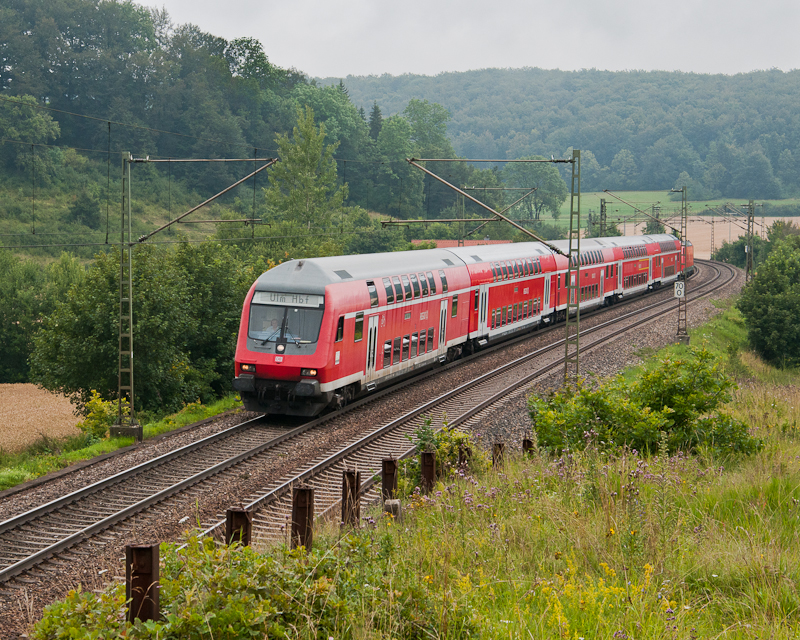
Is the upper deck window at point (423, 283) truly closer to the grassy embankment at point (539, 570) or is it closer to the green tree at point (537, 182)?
the grassy embankment at point (539, 570)

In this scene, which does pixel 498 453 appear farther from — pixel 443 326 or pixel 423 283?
pixel 443 326

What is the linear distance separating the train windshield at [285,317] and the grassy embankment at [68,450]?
3.27 m

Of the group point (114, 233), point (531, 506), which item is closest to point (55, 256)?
point (114, 233)

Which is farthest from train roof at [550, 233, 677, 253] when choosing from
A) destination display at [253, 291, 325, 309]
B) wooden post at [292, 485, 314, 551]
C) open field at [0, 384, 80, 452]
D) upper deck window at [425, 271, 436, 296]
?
wooden post at [292, 485, 314, 551]

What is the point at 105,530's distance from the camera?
1155 cm

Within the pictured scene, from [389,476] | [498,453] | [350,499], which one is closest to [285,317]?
[498,453]

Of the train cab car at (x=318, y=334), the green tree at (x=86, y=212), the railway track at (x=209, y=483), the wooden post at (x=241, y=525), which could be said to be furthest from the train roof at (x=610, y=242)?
the green tree at (x=86, y=212)

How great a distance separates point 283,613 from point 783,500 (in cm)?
561

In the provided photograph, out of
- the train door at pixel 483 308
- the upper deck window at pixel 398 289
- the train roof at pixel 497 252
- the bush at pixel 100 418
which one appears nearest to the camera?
the bush at pixel 100 418

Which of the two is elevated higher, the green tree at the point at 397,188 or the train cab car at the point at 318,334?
the green tree at the point at 397,188

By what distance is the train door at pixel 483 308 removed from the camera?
29.4 metres

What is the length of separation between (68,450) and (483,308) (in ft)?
49.0

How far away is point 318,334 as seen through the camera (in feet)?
59.9

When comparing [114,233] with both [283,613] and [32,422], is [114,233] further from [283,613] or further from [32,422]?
[283,613]
